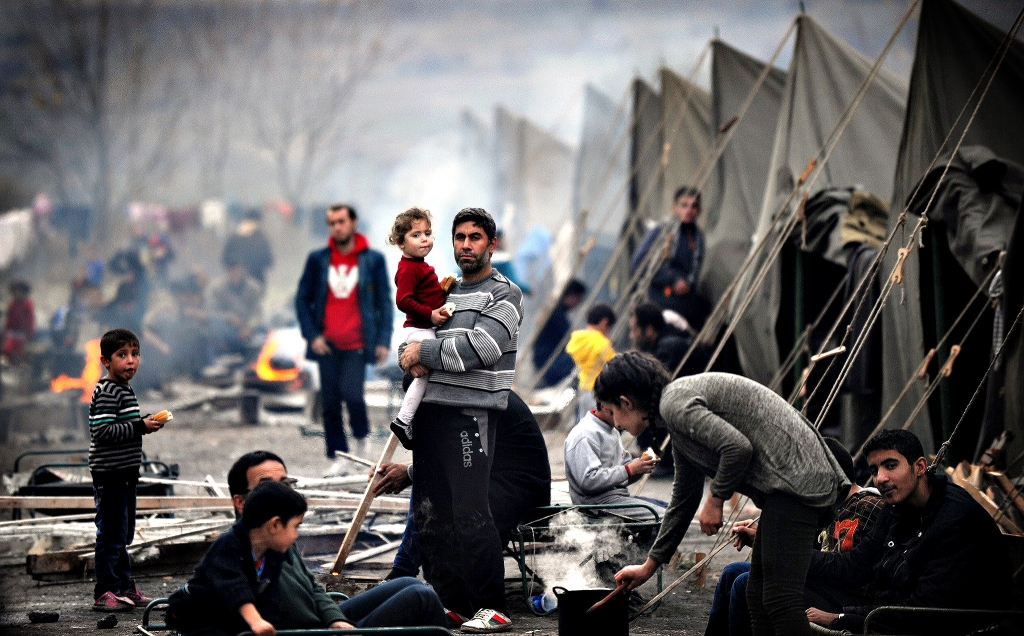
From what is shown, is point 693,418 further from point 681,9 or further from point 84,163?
point 84,163

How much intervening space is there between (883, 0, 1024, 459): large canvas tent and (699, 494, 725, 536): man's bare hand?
3.07 m

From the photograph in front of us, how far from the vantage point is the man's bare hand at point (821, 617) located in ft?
14.2

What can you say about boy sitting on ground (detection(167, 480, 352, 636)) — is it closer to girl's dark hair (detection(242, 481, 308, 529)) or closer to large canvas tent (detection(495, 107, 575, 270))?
girl's dark hair (detection(242, 481, 308, 529))

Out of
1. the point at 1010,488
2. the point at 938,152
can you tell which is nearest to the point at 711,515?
the point at 1010,488

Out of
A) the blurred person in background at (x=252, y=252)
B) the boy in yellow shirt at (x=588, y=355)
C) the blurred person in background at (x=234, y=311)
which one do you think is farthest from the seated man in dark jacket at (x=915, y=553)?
the blurred person in background at (x=252, y=252)

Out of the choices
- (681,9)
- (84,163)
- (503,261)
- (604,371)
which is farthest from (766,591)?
(84,163)

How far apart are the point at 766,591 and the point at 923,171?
4239mm

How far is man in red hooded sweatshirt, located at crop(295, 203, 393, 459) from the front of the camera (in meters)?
8.90

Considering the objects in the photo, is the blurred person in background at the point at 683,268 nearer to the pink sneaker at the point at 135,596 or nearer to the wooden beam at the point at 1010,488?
the wooden beam at the point at 1010,488

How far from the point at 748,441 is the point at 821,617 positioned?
2.72ft

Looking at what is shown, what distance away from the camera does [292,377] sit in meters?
14.5

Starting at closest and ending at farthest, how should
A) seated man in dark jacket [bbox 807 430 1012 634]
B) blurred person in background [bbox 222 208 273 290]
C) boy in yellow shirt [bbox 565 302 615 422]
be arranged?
seated man in dark jacket [bbox 807 430 1012 634]
boy in yellow shirt [bbox 565 302 615 422]
blurred person in background [bbox 222 208 273 290]

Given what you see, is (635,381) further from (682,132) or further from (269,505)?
(682,132)

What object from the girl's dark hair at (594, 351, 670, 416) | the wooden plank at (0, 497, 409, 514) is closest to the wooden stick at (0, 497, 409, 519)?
the wooden plank at (0, 497, 409, 514)
